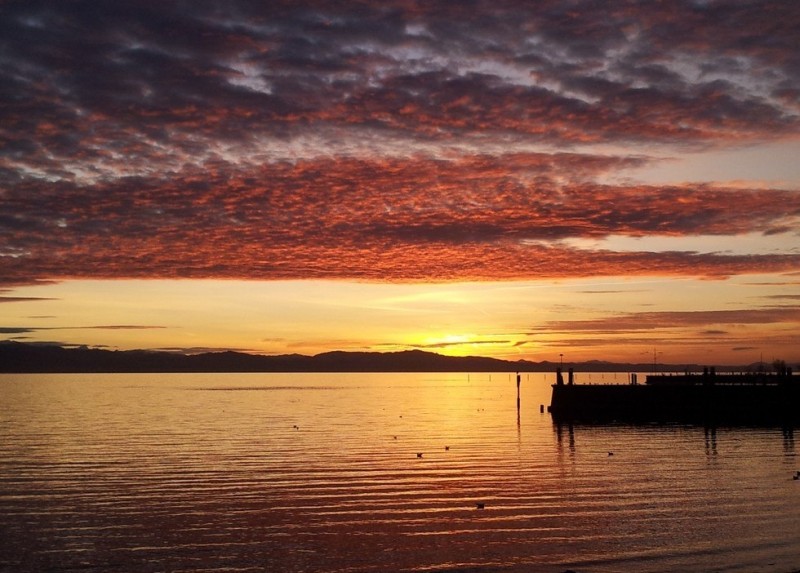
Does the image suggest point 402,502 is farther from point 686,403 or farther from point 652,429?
point 686,403

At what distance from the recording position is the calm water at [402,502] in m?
26.5

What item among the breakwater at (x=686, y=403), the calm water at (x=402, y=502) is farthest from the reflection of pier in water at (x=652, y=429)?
the breakwater at (x=686, y=403)

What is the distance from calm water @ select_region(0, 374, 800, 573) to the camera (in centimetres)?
2645

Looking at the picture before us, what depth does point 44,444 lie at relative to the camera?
61.4 m

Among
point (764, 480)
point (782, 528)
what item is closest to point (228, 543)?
point (782, 528)

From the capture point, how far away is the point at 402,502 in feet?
119

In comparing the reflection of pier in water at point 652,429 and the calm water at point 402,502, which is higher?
the reflection of pier in water at point 652,429

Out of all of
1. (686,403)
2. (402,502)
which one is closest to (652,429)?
(686,403)

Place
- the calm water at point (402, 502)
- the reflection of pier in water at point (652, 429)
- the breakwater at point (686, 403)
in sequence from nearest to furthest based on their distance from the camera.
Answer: the calm water at point (402, 502)
the reflection of pier in water at point (652, 429)
the breakwater at point (686, 403)

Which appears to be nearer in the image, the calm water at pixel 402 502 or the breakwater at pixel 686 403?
the calm water at pixel 402 502

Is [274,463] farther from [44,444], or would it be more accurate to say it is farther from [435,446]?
[44,444]

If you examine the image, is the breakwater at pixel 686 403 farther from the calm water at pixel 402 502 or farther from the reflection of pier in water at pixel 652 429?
the calm water at pixel 402 502

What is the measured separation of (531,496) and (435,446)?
80.0 ft

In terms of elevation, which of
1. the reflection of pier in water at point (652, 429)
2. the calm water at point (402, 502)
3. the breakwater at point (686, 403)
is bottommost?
the calm water at point (402, 502)
